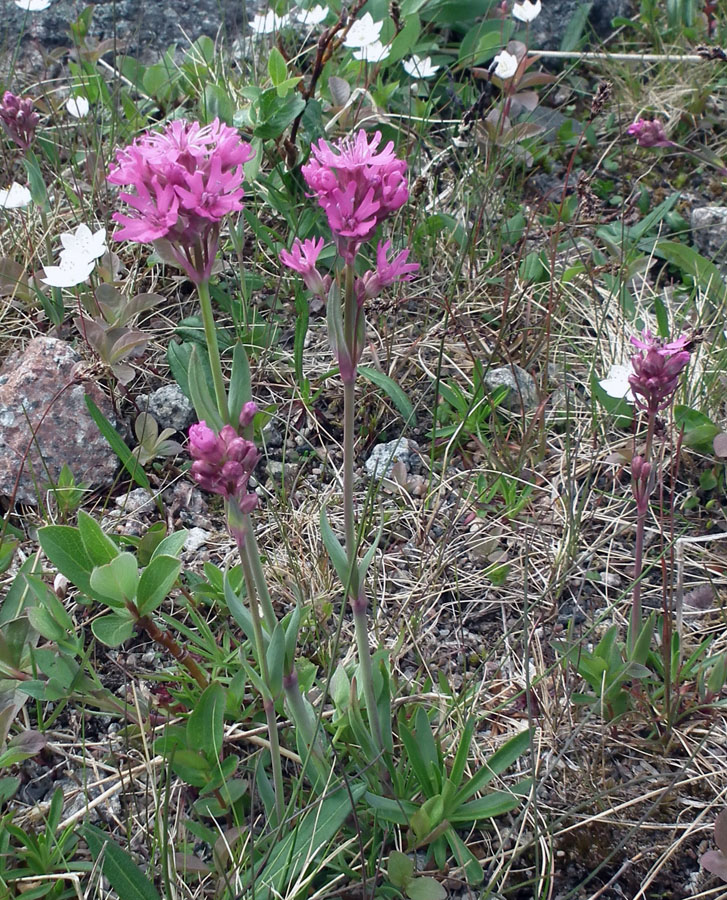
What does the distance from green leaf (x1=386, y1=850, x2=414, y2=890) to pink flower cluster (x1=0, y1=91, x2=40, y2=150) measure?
2.29m

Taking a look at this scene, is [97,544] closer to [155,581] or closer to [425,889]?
[155,581]

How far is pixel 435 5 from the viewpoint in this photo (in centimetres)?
325

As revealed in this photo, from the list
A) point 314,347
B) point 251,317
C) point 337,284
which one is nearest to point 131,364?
point 251,317

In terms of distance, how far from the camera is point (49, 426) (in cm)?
212

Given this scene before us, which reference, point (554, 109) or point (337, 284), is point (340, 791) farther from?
point (554, 109)

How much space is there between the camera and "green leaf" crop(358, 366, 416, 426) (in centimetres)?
210

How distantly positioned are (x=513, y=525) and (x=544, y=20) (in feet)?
8.29

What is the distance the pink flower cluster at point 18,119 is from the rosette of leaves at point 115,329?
64cm

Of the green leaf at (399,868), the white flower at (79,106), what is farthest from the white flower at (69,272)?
the green leaf at (399,868)

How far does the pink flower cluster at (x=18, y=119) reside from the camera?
2.44 meters

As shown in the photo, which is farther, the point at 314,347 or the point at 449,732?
the point at 314,347

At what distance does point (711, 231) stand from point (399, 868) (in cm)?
226

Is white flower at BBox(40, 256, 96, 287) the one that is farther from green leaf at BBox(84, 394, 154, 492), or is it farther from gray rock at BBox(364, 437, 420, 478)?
gray rock at BBox(364, 437, 420, 478)

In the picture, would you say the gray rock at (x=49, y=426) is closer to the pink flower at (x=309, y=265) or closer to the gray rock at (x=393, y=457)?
the gray rock at (x=393, y=457)
